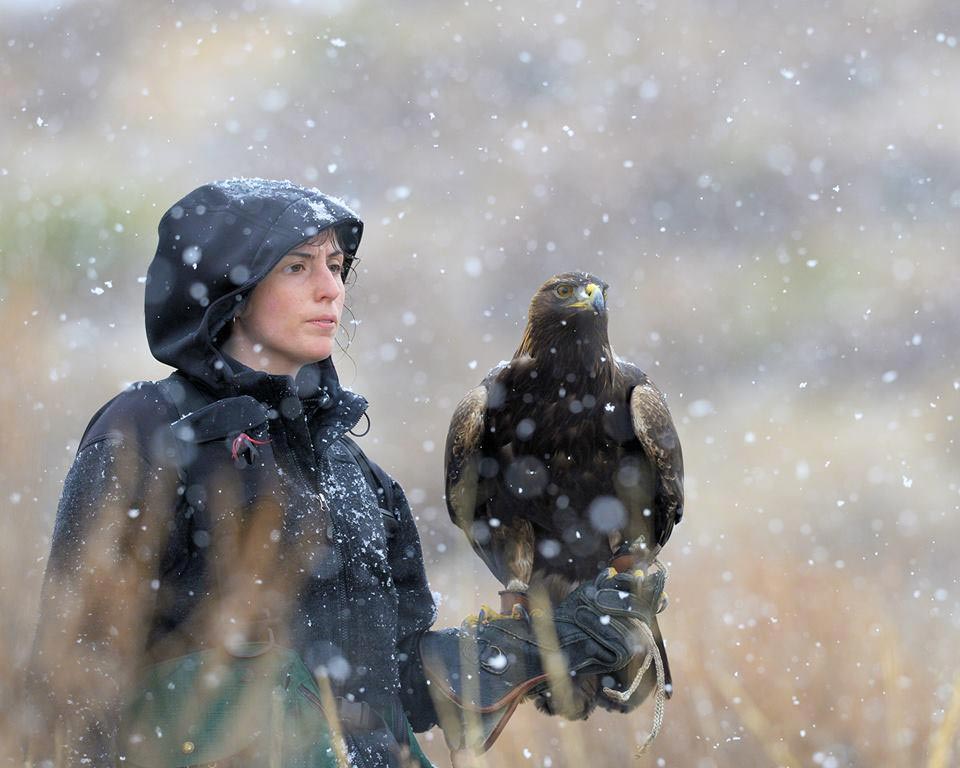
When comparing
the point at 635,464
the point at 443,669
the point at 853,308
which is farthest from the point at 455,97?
the point at 443,669

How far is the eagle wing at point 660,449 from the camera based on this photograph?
4.14 m

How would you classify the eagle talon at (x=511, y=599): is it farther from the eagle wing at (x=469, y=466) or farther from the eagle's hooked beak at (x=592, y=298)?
the eagle's hooked beak at (x=592, y=298)

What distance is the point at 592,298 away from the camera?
417cm

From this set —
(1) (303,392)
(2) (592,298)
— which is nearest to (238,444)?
(1) (303,392)

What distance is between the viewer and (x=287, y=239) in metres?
2.57

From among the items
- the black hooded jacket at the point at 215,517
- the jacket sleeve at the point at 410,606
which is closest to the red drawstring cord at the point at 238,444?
the black hooded jacket at the point at 215,517

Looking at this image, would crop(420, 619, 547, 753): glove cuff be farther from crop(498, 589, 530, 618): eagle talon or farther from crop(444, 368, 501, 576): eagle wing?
crop(444, 368, 501, 576): eagle wing

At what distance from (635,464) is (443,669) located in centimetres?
147

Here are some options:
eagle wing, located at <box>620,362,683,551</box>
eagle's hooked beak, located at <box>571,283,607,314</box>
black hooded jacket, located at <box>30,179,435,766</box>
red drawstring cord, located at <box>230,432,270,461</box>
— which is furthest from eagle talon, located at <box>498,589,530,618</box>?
red drawstring cord, located at <box>230,432,270,461</box>

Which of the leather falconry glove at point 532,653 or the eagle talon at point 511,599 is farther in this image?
the eagle talon at point 511,599

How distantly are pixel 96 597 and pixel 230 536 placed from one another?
305mm

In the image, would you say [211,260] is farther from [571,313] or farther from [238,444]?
[571,313]

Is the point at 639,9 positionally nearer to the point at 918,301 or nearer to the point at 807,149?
the point at 807,149

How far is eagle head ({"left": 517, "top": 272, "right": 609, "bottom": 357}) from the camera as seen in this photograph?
4199 millimetres
